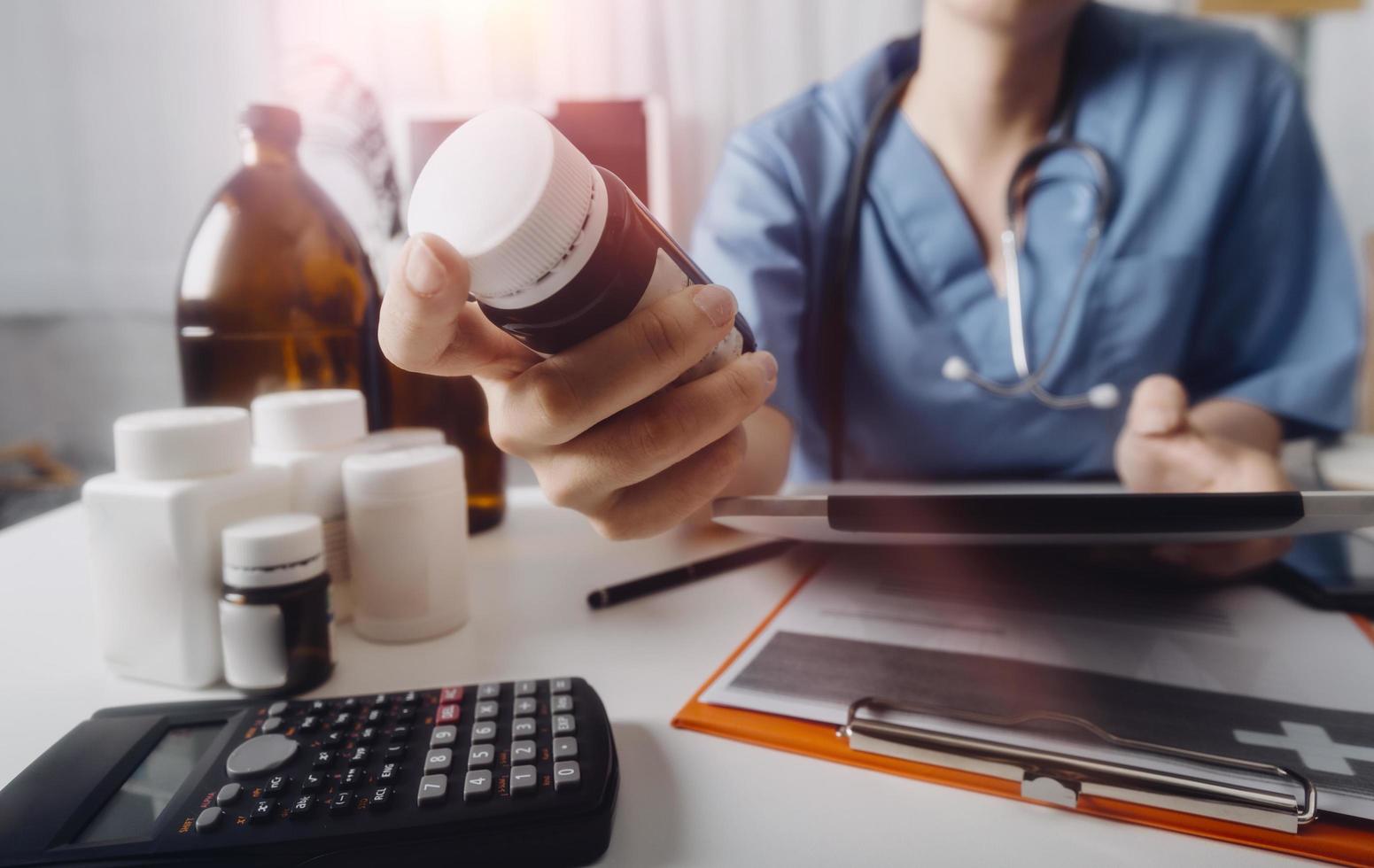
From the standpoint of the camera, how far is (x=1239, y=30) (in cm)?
74

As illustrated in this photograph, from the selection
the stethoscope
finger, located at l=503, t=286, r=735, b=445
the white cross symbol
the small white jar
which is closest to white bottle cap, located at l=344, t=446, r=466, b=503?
the small white jar

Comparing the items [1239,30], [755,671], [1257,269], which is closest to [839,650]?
[755,671]

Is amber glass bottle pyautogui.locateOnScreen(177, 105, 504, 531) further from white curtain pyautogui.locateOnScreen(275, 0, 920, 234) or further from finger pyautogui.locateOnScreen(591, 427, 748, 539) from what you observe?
white curtain pyautogui.locateOnScreen(275, 0, 920, 234)

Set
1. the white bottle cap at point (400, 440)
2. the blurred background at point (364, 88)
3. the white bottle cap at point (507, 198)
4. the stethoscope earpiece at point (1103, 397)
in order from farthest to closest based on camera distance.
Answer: the blurred background at point (364, 88), the stethoscope earpiece at point (1103, 397), the white bottle cap at point (400, 440), the white bottle cap at point (507, 198)

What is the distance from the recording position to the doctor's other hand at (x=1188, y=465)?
1.41 feet

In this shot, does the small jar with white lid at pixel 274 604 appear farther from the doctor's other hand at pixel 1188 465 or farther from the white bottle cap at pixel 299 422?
the doctor's other hand at pixel 1188 465

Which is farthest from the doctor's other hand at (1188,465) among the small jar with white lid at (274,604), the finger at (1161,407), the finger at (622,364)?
the small jar with white lid at (274,604)

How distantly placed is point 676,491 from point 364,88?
1.08 m

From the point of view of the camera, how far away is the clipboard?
0.23m

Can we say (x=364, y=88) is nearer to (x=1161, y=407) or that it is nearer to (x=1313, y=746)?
(x=1161, y=407)

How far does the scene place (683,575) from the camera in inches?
17.4

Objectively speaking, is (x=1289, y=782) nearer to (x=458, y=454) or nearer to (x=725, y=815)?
(x=725, y=815)

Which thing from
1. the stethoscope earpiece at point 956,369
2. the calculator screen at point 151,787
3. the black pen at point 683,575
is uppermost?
the stethoscope earpiece at point 956,369

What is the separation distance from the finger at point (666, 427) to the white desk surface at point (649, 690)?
98 mm
